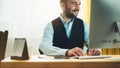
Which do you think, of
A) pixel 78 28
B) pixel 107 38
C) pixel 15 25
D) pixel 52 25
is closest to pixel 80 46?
pixel 78 28

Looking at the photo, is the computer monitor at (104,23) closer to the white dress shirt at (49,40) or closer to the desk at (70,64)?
the desk at (70,64)

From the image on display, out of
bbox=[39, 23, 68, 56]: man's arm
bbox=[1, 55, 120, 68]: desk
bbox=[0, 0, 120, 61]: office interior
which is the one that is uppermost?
bbox=[0, 0, 120, 61]: office interior

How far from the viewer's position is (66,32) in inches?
119

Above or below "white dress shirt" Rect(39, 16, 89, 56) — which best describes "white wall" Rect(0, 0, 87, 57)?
above

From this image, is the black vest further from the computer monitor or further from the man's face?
the computer monitor

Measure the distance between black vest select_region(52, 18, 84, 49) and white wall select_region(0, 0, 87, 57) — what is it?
107 mm

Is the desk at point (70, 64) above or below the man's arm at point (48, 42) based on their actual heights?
below

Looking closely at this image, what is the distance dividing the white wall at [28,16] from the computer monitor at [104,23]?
56.1 inches

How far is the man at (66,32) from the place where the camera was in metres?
2.99

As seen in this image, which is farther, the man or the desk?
the man

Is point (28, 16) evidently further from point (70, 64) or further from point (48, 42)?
point (70, 64)

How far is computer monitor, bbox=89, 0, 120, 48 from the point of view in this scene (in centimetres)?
159

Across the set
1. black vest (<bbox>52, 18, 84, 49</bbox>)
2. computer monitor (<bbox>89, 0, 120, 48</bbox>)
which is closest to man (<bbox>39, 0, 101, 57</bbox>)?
black vest (<bbox>52, 18, 84, 49</bbox>)

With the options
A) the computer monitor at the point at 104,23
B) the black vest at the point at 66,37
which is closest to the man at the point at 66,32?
the black vest at the point at 66,37
